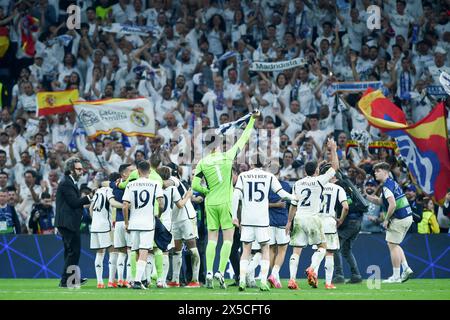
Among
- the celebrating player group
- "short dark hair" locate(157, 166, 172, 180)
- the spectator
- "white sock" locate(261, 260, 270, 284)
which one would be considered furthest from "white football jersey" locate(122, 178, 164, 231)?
the spectator

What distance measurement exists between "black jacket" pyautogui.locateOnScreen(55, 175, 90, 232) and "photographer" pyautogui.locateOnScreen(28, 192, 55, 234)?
4.89 m

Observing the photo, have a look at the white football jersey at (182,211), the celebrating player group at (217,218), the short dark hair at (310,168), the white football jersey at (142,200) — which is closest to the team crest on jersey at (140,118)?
the celebrating player group at (217,218)

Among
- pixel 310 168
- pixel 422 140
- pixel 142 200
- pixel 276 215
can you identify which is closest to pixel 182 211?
pixel 142 200

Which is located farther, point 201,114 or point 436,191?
point 201,114

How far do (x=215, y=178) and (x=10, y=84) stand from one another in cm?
1177

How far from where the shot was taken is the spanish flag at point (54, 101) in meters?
27.4

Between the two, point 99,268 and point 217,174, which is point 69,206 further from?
point 217,174

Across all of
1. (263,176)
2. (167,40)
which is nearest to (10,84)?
(167,40)

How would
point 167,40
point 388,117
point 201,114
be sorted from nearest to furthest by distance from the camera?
point 388,117 < point 201,114 < point 167,40

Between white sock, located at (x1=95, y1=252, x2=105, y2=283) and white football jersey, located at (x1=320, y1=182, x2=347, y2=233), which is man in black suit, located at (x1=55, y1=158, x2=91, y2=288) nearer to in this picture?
white sock, located at (x1=95, y1=252, x2=105, y2=283)

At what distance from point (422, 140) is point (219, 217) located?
656 centimetres

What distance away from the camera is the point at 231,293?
59.3ft

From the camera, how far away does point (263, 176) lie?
19.0 meters
